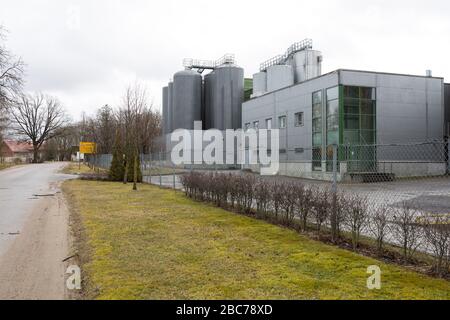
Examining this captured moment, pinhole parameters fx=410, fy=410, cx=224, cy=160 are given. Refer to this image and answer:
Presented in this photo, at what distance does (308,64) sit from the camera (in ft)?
146

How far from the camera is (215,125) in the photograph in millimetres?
52219

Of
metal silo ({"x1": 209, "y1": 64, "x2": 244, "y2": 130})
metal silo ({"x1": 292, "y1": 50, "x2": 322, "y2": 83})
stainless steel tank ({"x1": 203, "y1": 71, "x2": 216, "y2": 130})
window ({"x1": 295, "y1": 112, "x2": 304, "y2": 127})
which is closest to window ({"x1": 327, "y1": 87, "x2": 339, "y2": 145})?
window ({"x1": 295, "y1": 112, "x2": 304, "y2": 127})

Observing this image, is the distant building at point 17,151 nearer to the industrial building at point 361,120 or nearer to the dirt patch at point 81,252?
the industrial building at point 361,120

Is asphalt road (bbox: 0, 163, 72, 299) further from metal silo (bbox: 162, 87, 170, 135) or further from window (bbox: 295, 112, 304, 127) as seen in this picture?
metal silo (bbox: 162, 87, 170, 135)

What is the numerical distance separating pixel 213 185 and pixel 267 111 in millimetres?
26163

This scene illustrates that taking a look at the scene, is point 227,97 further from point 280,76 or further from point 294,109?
point 294,109

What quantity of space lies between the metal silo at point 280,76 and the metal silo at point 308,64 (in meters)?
0.79

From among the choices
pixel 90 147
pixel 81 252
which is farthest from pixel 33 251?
pixel 90 147

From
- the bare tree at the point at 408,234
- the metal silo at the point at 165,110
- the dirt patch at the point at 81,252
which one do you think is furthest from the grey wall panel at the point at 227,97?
the bare tree at the point at 408,234

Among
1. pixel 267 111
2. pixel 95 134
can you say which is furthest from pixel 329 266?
pixel 95 134

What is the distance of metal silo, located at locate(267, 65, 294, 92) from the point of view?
45438 millimetres

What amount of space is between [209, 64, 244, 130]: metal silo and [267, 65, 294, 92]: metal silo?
6.41 metres
